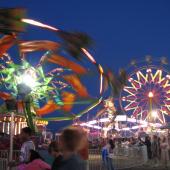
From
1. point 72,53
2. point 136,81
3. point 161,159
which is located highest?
point 136,81

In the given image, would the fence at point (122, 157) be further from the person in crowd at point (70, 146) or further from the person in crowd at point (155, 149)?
the person in crowd at point (70, 146)

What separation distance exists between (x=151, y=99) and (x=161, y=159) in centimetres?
1111

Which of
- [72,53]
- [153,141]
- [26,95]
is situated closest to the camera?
[72,53]

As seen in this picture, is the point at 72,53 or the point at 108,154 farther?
the point at 108,154

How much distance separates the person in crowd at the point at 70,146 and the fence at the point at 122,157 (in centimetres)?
940

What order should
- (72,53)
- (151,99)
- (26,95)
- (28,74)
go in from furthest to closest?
(151,99) < (28,74) < (26,95) < (72,53)

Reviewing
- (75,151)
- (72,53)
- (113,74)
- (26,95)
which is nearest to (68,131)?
(75,151)

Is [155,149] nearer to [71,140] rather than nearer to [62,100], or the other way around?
[62,100]

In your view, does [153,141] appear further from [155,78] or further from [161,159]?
[155,78]

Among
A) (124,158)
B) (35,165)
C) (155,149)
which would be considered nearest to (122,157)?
(124,158)

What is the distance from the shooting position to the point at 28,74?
15.4 meters

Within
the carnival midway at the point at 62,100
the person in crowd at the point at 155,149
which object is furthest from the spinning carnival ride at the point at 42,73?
the person in crowd at the point at 155,149

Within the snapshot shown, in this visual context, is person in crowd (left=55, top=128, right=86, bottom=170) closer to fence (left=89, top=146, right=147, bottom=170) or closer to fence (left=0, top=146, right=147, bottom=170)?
fence (left=0, top=146, right=147, bottom=170)

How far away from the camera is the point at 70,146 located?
3859 millimetres
